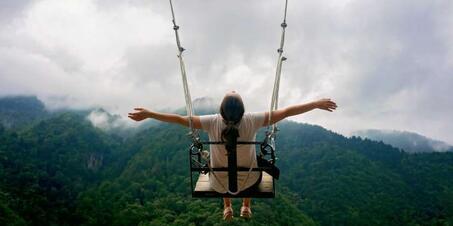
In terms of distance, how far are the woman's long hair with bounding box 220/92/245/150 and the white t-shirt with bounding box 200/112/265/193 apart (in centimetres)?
10

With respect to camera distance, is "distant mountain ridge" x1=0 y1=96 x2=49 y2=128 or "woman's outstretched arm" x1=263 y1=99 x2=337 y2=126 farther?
"distant mountain ridge" x1=0 y1=96 x2=49 y2=128

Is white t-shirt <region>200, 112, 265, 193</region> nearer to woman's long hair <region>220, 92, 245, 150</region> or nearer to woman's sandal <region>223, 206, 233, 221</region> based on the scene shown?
woman's long hair <region>220, 92, 245, 150</region>

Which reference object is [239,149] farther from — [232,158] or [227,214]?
[227,214]

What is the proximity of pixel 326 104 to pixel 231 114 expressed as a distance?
0.83 metres

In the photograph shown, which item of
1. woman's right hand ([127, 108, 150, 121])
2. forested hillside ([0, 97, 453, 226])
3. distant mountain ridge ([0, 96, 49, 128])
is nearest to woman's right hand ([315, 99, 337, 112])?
woman's right hand ([127, 108, 150, 121])

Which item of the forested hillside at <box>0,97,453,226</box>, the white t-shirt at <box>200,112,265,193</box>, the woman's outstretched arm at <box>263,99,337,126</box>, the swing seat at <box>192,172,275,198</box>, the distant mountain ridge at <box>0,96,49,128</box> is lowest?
the forested hillside at <box>0,97,453,226</box>

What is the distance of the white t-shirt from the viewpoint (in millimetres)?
3695

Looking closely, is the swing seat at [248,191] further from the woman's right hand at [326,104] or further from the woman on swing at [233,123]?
the woman's right hand at [326,104]

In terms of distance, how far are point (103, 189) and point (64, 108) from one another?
452 ft

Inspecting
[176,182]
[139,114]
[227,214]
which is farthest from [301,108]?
[176,182]

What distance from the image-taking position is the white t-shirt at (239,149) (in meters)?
3.69

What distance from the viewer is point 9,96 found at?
589 ft

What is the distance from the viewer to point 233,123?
3.54 metres

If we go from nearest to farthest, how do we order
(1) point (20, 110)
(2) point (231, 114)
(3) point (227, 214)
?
(2) point (231, 114) < (3) point (227, 214) < (1) point (20, 110)
